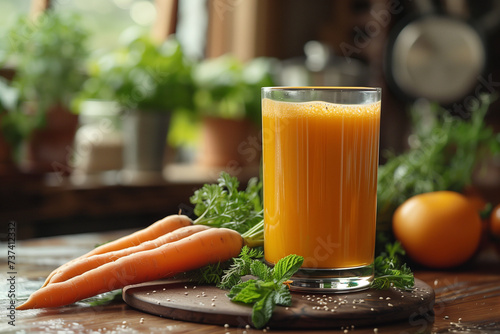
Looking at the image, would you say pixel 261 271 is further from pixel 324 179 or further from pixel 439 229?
pixel 439 229

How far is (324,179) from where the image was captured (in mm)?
899

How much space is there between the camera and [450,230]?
118 centimetres

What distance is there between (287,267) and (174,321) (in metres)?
0.17

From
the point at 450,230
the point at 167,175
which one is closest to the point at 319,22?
the point at 167,175

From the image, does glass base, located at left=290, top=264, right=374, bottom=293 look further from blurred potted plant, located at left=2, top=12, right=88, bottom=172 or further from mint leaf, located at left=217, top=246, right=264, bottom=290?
blurred potted plant, located at left=2, top=12, right=88, bottom=172

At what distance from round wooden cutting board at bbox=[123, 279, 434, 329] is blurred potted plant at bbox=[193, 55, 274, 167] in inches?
80.2

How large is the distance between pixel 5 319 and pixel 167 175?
204 cm

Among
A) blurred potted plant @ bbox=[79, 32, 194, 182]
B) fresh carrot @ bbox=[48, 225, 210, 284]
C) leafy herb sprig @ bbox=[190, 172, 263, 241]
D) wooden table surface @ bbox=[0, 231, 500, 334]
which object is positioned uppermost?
blurred potted plant @ bbox=[79, 32, 194, 182]

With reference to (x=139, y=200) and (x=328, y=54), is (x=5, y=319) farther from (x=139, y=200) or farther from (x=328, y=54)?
(x=328, y=54)

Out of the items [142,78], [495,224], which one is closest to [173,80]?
[142,78]

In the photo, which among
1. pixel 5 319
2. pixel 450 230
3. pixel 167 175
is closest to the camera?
pixel 5 319

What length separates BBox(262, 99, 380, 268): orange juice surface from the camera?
2.94 ft

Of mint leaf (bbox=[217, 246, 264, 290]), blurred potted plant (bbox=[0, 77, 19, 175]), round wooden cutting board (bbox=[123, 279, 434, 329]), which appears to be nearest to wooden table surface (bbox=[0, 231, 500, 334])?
round wooden cutting board (bbox=[123, 279, 434, 329])

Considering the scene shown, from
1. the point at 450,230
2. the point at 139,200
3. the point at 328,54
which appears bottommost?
the point at 139,200
